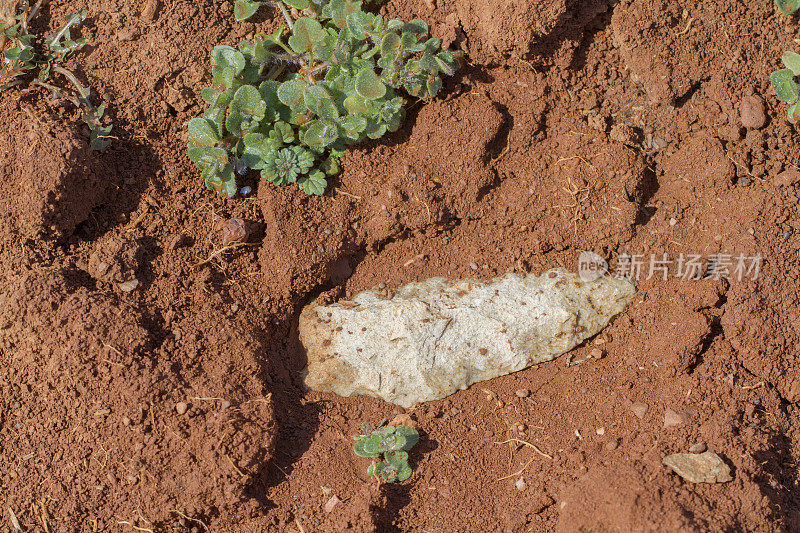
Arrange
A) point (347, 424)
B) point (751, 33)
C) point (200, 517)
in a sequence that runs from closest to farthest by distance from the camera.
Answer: point (200, 517)
point (347, 424)
point (751, 33)

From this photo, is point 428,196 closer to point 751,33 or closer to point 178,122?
point 178,122

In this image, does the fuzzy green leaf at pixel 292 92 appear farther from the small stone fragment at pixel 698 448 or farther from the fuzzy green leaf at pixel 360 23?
the small stone fragment at pixel 698 448

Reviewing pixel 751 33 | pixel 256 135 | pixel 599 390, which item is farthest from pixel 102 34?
pixel 751 33

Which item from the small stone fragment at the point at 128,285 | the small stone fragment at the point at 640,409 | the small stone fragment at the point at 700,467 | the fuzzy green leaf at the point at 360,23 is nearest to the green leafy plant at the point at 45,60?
the small stone fragment at the point at 128,285

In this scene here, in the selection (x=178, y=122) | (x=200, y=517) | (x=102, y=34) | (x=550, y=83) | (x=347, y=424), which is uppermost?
(x=550, y=83)

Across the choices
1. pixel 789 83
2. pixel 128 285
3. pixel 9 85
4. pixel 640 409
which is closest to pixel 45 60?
pixel 9 85

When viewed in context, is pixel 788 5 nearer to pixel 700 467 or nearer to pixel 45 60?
pixel 700 467

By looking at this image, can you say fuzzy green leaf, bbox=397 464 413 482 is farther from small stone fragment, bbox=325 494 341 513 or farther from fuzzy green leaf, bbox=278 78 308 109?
fuzzy green leaf, bbox=278 78 308 109
